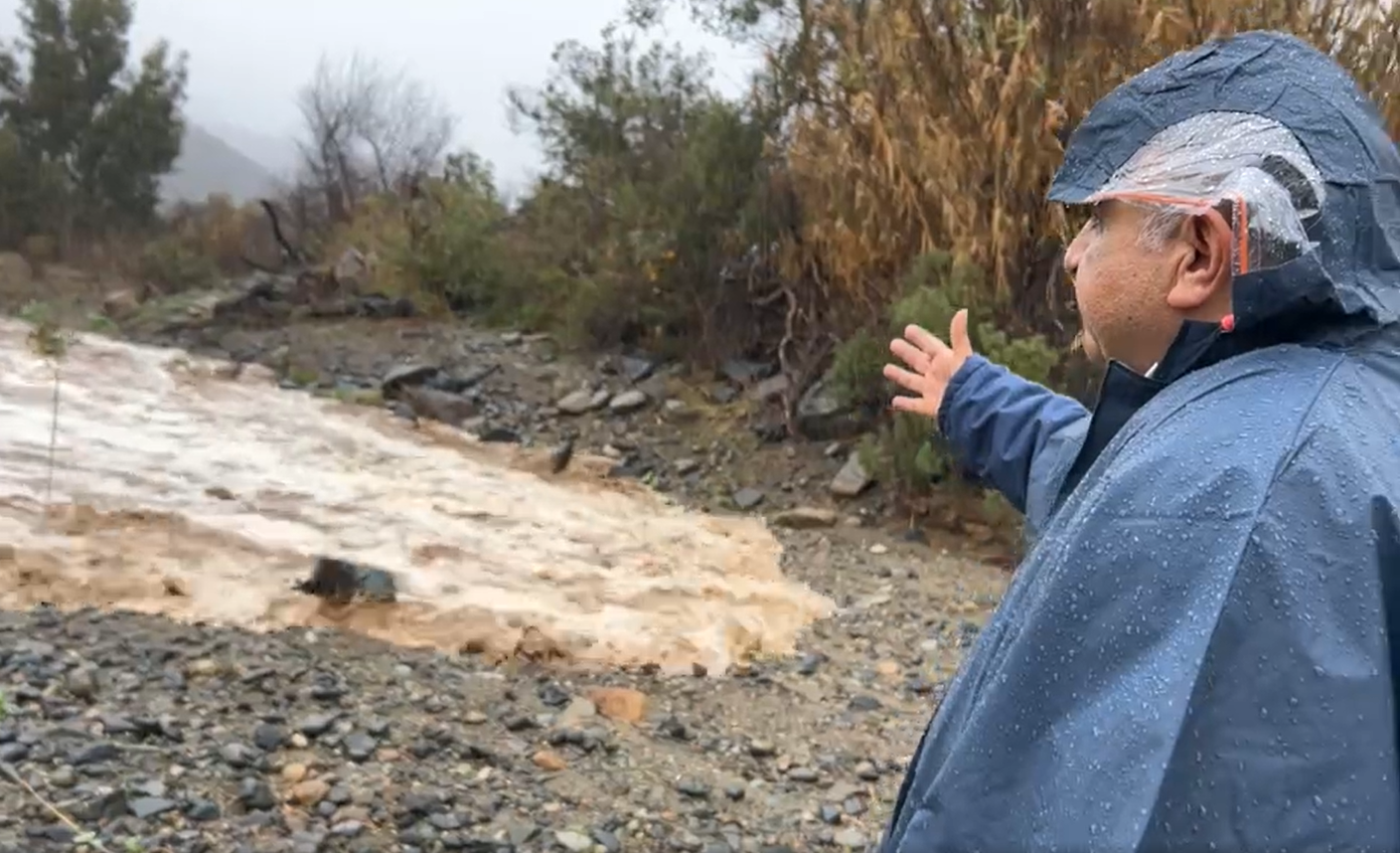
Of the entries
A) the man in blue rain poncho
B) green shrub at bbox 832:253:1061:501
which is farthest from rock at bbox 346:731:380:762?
green shrub at bbox 832:253:1061:501

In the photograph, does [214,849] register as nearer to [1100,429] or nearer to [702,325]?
[1100,429]

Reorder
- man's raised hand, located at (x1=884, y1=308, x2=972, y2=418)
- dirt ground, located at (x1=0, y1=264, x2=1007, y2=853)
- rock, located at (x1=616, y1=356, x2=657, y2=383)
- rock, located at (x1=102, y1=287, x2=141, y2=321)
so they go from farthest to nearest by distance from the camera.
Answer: rock, located at (x1=102, y1=287, x2=141, y2=321)
rock, located at (x1=616, y1=356, x2=657, y2=383)
dirt ground, located at (x1=0, y1=264, x2=1007, y2=853)
man's raised hand, located at (x1=884, y1=308, x2=972, y2=418)

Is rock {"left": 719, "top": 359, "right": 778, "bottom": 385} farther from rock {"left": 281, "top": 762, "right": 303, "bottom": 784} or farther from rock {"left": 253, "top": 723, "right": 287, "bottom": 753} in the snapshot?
rock {"left": 281, "top": 762, "right": 303, "bottom": 784}

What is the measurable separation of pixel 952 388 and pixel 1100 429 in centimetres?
78

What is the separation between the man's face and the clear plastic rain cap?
27mm

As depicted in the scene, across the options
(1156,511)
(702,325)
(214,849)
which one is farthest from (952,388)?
(702,325)

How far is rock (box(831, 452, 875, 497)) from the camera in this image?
6500mm

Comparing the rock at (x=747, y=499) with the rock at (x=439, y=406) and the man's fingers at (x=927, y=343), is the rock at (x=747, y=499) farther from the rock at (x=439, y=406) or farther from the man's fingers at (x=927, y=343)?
the man's fingers at (x=927, y=343)

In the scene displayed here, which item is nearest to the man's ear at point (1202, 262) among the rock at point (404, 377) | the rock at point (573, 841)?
the rock at point (573, 841)

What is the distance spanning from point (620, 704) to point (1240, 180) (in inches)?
113

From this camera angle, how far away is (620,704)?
364cm

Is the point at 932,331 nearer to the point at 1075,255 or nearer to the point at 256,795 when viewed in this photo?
the point at 256,795

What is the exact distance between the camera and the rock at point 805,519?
6.27 m

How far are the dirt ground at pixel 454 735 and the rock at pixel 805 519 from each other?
787 mm
